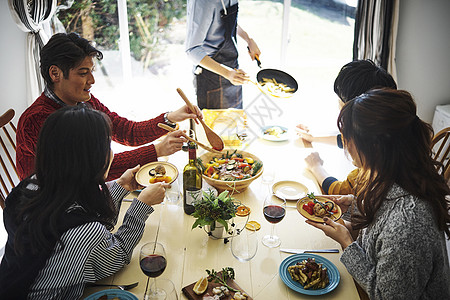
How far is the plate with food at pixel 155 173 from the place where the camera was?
186 cm

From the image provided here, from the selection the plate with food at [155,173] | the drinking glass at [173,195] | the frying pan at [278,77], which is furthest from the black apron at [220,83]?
the drinking glass at [173,195]

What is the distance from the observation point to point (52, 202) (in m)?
1.28

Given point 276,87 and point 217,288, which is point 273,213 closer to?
point 217,288

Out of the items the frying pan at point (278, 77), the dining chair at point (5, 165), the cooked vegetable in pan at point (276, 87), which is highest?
the frying pan at point (278, 77)

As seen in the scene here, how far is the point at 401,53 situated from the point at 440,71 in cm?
41

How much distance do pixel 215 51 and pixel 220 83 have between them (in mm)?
217

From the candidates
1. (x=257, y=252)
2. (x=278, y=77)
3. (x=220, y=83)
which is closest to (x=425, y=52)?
(x=278, y=77)

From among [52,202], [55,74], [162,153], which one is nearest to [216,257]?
[52,202]

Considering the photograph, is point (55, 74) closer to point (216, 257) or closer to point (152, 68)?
point (216, 257)

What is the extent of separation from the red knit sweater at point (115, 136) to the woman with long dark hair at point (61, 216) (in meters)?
0.55

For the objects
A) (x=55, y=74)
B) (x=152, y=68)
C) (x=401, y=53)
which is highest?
(x=55, y=74)

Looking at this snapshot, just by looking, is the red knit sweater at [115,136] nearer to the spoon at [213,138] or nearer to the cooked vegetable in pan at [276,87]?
the spoon at [213,138]

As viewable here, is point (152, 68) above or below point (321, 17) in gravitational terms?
below

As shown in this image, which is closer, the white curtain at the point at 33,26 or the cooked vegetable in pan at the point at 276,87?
the cooked vegetable in pan at the point at 276,87
